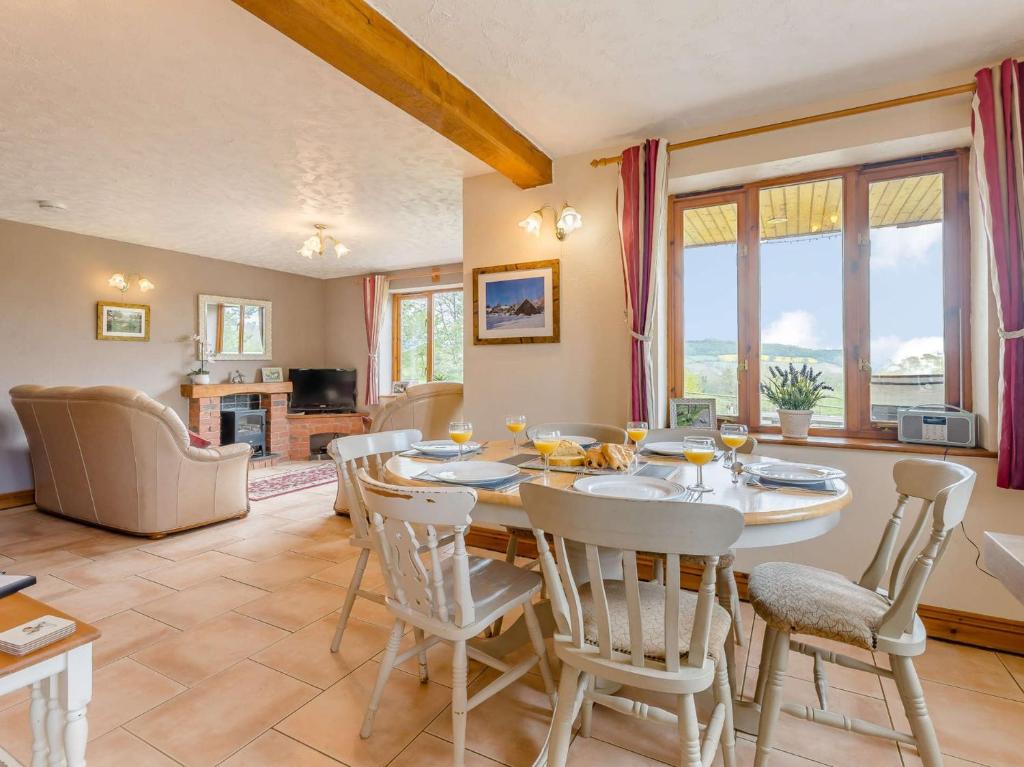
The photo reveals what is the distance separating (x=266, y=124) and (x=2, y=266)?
367 centimetres

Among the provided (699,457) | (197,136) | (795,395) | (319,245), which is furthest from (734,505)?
(319,245)

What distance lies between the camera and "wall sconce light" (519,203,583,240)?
3090mm

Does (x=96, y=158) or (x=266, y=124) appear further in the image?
(x=96, y=158)

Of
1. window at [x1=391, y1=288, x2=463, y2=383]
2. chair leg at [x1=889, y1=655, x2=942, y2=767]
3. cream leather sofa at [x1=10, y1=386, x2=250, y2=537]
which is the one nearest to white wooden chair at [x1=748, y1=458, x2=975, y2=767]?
chair leg at [x1=889, y1=655, x2=942, y2=767]

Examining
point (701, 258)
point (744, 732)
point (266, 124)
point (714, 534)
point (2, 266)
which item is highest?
point (266, 124)

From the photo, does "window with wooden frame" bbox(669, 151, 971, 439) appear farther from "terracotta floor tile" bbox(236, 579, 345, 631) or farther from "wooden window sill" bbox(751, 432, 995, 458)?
"terracotta floor tile" bbox(236, 579, 345, 631)

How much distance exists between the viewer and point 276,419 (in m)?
6.70

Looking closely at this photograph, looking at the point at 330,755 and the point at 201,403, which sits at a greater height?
the point at 201,403

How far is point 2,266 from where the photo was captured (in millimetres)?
4551

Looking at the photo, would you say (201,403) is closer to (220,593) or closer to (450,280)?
(450,280)

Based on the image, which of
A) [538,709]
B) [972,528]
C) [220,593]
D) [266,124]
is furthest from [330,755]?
[266,124]

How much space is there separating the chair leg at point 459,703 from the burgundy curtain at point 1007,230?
2344 mm

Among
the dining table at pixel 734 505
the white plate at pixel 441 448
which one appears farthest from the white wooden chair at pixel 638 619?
the white plate at pixel 441 448

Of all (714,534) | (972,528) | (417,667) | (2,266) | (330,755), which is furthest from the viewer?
(2,266)
